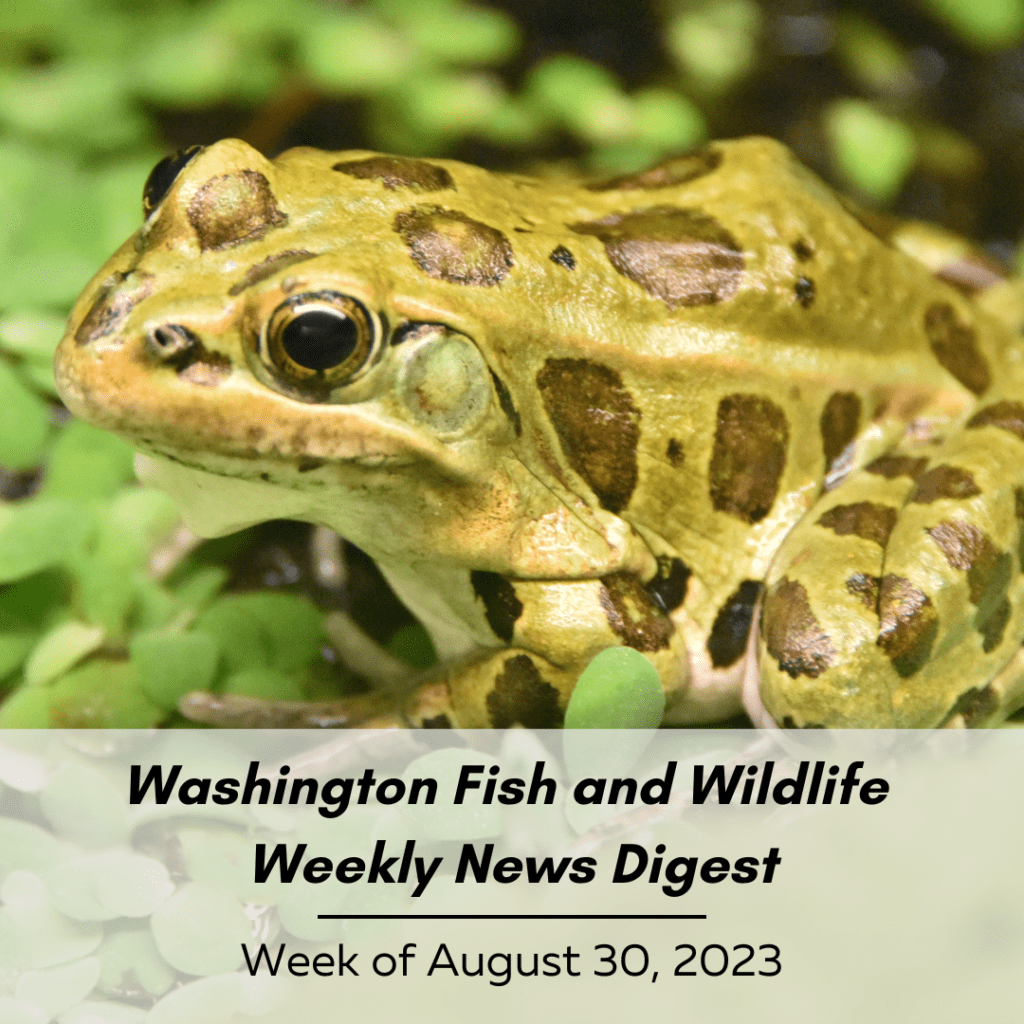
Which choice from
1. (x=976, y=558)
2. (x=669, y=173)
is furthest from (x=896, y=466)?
(x=669, y=173)

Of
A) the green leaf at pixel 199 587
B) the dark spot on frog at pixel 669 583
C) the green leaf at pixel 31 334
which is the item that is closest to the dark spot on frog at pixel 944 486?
the dark spot on frog at pixel 669 583

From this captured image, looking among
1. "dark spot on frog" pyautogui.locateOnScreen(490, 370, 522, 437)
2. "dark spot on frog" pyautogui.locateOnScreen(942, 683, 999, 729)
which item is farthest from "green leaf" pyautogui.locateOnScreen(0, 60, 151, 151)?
"dark spot on frog" pyautogui.locateOnScreen(942, 683, 999, 729)

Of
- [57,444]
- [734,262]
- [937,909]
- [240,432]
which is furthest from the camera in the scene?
[57,444]

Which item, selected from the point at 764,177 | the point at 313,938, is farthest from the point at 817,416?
the point at 313,938

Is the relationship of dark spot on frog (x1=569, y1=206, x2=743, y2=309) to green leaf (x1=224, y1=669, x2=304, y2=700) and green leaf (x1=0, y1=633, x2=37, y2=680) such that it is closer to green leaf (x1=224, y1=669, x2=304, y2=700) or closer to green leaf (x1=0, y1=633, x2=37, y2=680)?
green leaf (x1=224, y1=669, x2=304, y2=700)

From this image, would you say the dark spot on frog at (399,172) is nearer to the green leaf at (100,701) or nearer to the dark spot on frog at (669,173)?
the dark spot on frog at (669,173)

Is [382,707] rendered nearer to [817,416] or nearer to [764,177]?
[817,416]

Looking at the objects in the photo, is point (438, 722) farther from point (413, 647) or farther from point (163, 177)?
point (163, 177)
